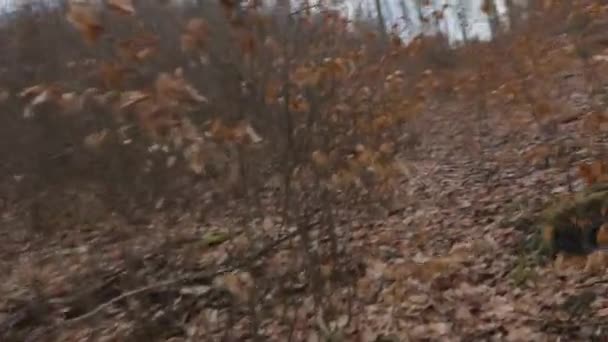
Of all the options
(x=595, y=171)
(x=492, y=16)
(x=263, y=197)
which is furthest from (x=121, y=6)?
(x=492, y=16)

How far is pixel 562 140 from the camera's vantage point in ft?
20.7

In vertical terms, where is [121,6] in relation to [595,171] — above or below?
above

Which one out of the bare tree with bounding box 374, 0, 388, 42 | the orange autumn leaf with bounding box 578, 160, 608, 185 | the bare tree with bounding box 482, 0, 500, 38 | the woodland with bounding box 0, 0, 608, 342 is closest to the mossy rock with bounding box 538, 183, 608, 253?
the woodland with bounding box 0, 0, 608, 342

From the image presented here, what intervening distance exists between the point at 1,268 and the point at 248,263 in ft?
5.42

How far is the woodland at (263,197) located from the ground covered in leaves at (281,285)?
15 mm

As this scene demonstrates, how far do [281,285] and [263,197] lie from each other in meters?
0.43

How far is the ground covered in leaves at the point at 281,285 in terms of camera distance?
12.1 feet

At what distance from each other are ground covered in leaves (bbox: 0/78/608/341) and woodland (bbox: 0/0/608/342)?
1cm

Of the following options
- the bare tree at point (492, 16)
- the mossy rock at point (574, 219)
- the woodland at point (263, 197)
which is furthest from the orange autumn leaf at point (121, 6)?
the mossy rock at point (574, 219)

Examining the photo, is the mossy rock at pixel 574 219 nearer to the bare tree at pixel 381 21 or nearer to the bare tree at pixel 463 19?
the bare tree at pixel 381 21

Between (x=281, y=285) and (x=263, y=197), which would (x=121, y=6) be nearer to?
(x=263, y=197)

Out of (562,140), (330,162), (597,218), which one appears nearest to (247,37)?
(330,162)

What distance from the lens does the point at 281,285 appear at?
3.73m

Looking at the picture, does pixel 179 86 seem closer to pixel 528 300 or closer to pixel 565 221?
pixel 528 300
